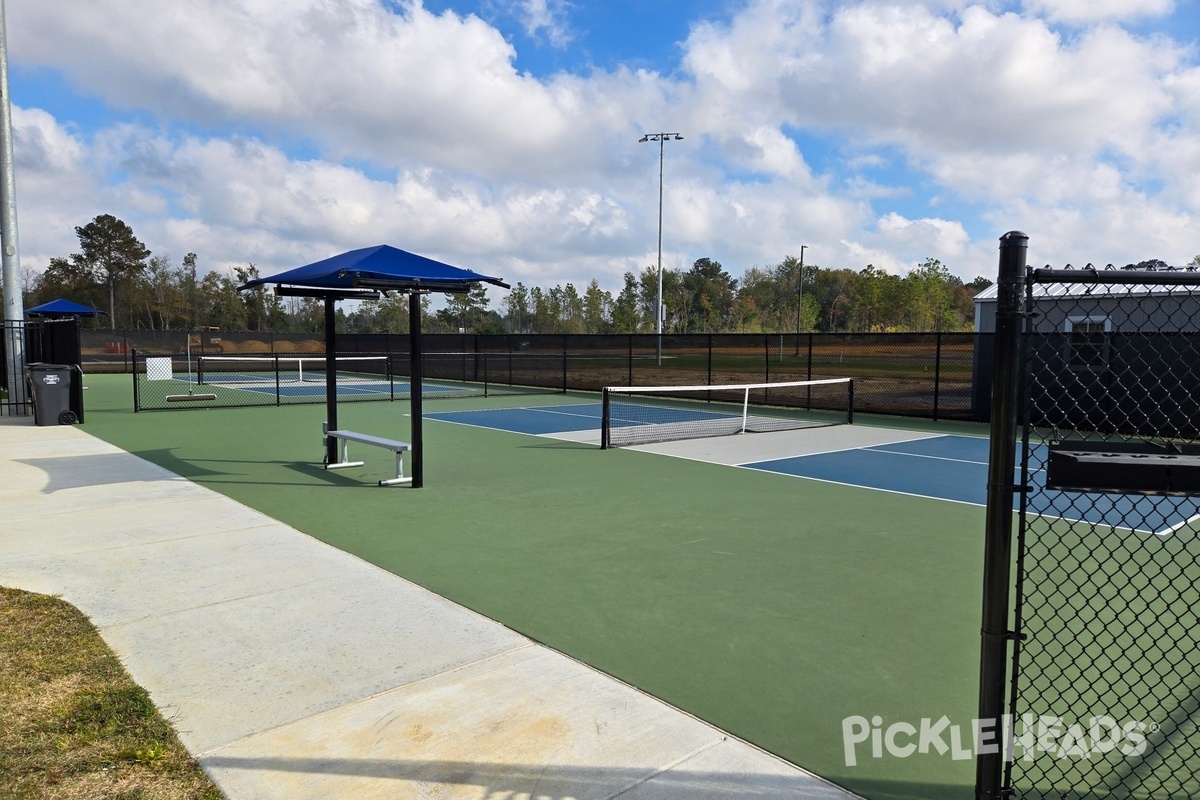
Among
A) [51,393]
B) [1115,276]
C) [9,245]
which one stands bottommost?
[51,393]

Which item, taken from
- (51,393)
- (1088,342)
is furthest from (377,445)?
(51,393)

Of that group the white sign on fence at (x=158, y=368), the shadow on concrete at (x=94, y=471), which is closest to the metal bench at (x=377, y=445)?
the shadow on concrete at (x=94, y=471)

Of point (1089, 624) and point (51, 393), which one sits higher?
point (51, 393)

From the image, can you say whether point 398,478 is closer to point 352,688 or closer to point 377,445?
point 377,445

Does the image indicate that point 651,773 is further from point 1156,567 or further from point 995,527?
point 1156,567

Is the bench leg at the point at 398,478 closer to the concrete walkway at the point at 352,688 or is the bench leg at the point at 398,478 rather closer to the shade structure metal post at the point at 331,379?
the shade structure metal post at the point at 331,379

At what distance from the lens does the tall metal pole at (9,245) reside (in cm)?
1603

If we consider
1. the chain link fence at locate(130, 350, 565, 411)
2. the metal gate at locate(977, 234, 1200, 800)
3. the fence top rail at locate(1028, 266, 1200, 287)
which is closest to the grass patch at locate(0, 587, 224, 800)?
the metal gate at locate(977, 234, 1200, 800)

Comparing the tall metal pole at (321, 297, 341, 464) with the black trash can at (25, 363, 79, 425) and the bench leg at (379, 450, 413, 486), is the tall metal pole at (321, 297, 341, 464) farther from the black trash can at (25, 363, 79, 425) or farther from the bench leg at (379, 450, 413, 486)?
the black trash can at (25, 363, 79, 425)

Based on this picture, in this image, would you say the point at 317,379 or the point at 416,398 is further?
the point at 317,379

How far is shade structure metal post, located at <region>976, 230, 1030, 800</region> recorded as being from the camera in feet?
7.82

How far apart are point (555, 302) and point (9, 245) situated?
59.2m

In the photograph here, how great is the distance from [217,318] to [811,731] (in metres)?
68.0

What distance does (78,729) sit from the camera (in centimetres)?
345
